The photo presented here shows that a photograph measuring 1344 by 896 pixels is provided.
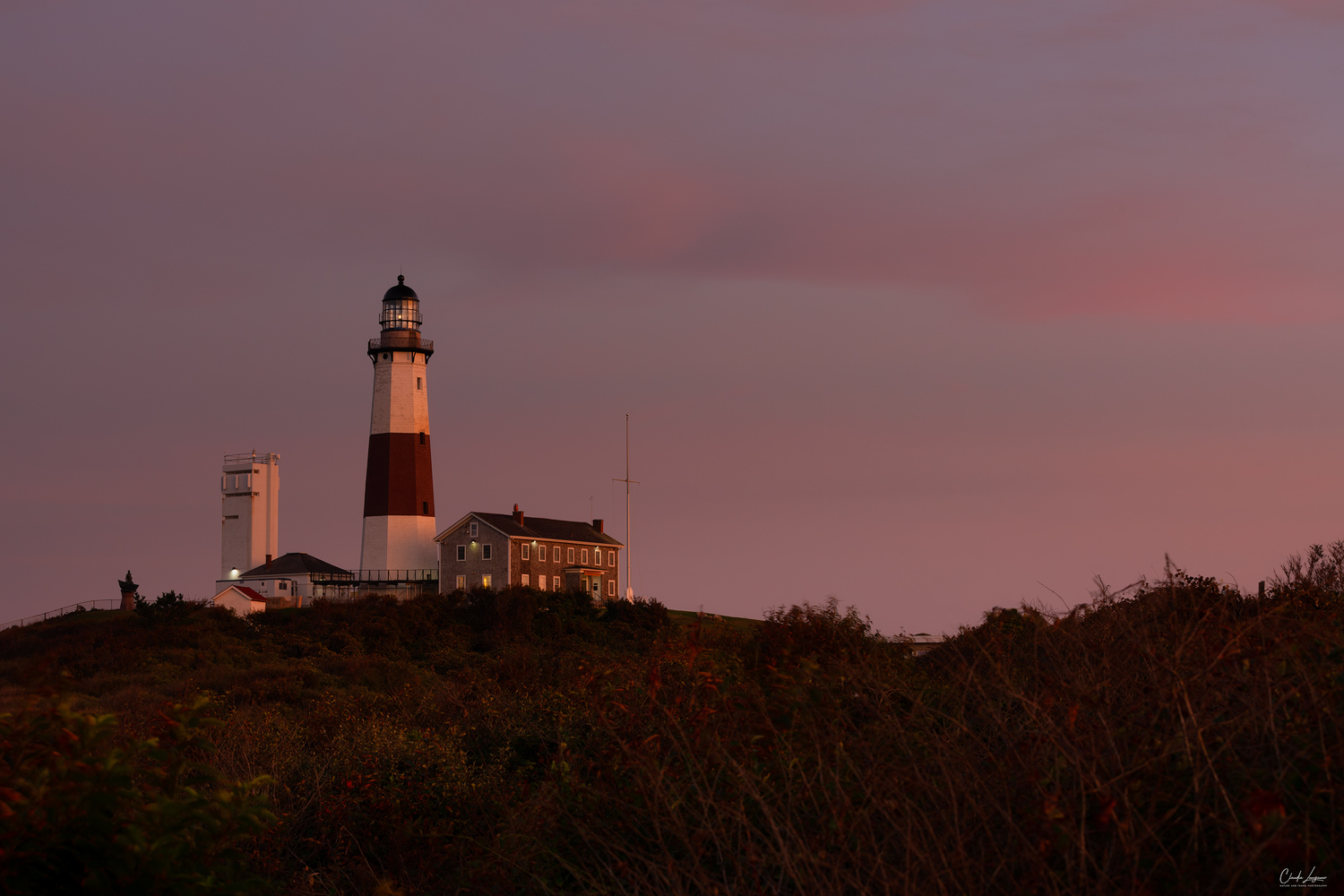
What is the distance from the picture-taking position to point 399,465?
205ft

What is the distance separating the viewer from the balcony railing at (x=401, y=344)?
209 ft

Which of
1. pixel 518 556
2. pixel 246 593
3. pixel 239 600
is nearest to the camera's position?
pixel 239 600

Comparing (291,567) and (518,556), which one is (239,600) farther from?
(518,556)

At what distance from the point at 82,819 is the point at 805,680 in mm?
5028

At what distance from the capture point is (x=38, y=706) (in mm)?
6746

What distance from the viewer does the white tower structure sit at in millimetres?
70000

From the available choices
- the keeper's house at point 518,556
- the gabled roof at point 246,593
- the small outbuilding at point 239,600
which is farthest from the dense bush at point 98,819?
the gabled roof at point 246,593

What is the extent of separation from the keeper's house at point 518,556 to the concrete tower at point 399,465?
1.36 metres

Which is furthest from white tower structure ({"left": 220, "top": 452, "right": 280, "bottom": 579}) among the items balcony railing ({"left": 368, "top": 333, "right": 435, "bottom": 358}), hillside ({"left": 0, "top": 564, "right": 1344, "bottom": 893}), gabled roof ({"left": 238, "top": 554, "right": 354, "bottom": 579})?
hillside ({"left": 0, "top": 564, "right": 1344, "bottom": 893})

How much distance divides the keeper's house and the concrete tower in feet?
4.47

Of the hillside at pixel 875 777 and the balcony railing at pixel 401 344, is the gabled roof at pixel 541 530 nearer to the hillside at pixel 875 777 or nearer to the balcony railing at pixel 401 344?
the balcony railing at pixel 401 344

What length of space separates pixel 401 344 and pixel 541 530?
510 inches

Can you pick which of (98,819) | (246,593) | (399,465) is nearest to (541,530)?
(399,465)

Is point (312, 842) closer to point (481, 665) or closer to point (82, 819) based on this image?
point (82, 819)
